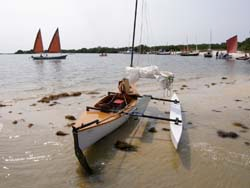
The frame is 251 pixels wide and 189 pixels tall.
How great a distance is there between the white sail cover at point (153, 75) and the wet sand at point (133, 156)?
192 centimetres

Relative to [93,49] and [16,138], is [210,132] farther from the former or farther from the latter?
[93,49]

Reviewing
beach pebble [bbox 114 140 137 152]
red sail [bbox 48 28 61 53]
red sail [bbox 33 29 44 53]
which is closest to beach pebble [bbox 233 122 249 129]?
beach pebble [bbox 114 140 137 152]

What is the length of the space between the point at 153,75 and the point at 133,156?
6.17 meters

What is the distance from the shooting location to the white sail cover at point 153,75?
12086 millimetres

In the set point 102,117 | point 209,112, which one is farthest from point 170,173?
point 209,112

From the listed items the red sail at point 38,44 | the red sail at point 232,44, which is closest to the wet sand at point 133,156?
the red sail at point 38,44

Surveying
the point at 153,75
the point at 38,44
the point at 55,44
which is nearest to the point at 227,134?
the point at 153,75

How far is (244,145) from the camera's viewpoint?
7605 mm

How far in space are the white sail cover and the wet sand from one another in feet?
6.31

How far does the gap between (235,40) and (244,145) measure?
59.3 metres

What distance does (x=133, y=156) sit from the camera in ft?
22.4

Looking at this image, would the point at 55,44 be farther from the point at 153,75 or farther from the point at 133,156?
the point at 133,156

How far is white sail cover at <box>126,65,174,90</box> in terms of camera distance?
1209cm

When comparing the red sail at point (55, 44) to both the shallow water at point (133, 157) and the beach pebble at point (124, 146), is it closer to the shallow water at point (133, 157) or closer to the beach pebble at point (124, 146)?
the shallow water at point (133, 157)
